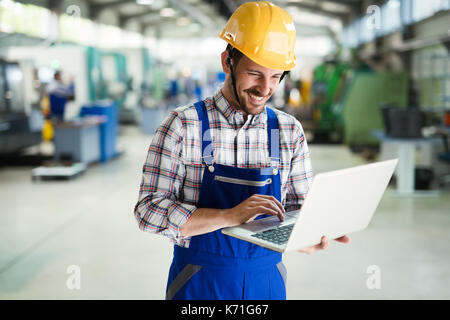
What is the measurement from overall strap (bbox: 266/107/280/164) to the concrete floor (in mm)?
2424

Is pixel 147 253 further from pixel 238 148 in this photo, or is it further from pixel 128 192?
pixel 238 148

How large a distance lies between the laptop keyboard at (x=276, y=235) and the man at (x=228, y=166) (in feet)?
0.16

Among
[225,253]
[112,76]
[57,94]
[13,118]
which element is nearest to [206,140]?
[225,253]

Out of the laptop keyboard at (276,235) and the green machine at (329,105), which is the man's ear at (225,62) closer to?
the laptop keyboard at (276,235)

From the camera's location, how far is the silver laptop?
3.71 feet

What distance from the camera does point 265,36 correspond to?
4.54 ft

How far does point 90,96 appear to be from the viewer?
41.7 ft

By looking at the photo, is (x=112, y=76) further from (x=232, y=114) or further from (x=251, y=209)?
(x=251, y=209)

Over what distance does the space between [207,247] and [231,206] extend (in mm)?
140

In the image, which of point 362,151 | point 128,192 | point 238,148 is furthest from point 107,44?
point 238,148

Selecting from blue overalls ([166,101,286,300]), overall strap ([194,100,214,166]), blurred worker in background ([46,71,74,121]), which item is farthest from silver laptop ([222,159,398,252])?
blurred worker in background ([46,71,74,121])

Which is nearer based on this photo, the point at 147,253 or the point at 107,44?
the point at 147,253
